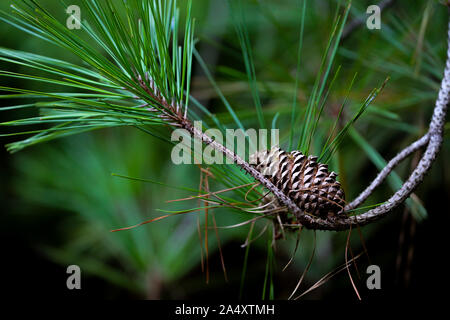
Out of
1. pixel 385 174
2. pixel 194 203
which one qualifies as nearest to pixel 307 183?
pixel 385 174

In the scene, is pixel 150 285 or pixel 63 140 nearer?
pixel 150 285

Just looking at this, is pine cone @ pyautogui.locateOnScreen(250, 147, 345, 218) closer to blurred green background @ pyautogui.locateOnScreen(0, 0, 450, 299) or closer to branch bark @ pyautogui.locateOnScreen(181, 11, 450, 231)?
branch bark @ pyautogui.locateOnScreen(181, 11, 450, 231)

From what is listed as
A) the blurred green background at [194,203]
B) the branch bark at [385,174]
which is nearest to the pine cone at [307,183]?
the branch bark at [385,174]

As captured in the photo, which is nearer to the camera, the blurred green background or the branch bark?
the branch bark

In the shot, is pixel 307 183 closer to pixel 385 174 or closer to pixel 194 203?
pixel 385 174

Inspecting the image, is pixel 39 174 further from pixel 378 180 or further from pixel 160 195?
pixel 378 180

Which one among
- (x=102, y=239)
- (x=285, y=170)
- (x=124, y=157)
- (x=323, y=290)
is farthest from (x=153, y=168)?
(x=285, y=170)

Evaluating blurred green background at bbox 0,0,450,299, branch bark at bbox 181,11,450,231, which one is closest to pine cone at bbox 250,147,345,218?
branch bark at bbox 181,11,450,231
